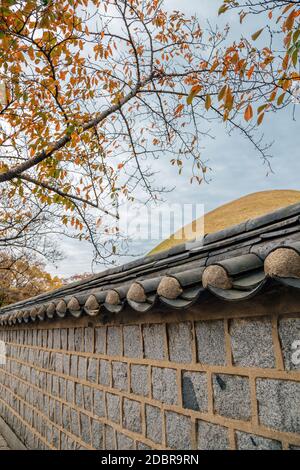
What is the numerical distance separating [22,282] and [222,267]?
2295 centimetres

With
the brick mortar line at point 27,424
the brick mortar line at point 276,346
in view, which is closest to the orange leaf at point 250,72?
the brick mortar line at point 276,346

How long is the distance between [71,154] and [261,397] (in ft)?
21.7

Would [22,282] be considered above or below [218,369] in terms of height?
above

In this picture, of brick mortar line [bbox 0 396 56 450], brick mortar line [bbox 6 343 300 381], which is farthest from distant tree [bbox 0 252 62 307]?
brick mortar line [bbox 6 343 300 381]

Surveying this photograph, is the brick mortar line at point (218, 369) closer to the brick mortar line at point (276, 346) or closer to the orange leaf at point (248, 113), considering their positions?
the brick mortar line at point (276, 346)

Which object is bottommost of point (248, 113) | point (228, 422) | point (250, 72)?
point (228, 422)

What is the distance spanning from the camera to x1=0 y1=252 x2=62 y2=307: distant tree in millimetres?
19766

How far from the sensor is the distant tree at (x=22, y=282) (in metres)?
19.8

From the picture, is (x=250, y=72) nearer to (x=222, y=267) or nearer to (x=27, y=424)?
(x=222, y=267)

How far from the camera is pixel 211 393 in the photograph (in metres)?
2.23

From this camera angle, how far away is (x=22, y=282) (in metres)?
23.1

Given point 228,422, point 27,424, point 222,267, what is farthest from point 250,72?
point 27,424

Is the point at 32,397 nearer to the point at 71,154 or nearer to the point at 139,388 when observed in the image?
the point at 139,388

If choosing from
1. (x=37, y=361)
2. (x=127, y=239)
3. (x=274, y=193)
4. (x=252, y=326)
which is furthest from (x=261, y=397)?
(x=274, y=193)
